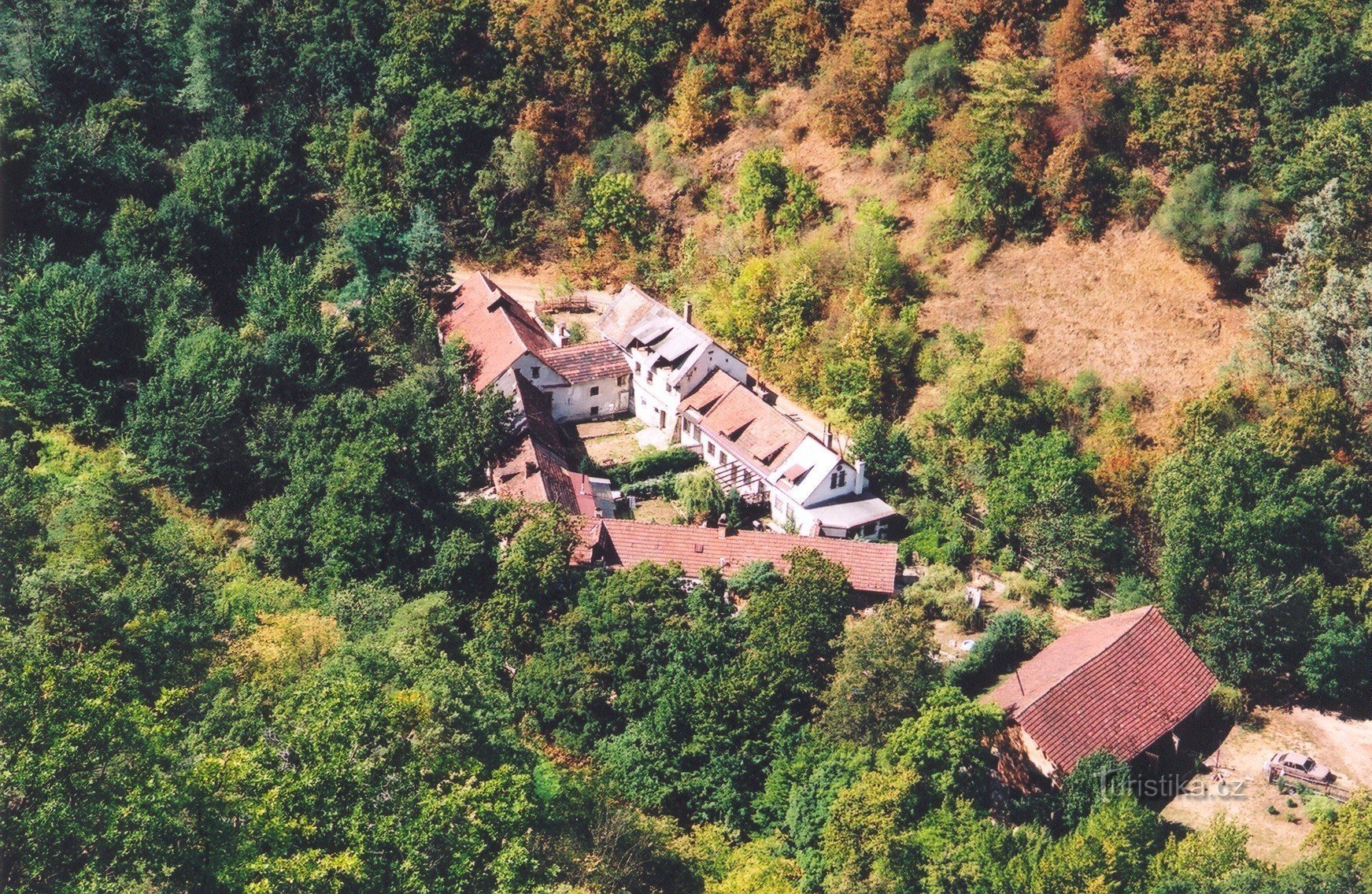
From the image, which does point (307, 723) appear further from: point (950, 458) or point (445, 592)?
point (950, 458)

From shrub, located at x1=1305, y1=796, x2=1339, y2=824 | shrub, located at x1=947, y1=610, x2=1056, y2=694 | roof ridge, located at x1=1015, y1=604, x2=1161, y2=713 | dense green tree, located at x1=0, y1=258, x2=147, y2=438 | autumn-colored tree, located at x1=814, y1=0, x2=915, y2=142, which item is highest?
autumn-colored tree, located at x1=814, y1=0, x2=915, y2=142

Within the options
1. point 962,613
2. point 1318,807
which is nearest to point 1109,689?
point 962,613

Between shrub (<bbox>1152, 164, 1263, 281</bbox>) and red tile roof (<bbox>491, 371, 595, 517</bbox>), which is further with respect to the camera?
shrub (<bbox>1152, 164, 1263, 281</bbox>)

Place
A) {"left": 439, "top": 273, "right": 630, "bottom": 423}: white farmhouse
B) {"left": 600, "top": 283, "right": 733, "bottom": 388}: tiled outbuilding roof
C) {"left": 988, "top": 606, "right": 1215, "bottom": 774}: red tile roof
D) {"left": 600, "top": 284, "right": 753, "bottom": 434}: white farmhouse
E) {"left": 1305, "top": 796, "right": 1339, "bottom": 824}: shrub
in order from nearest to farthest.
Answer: {"left": 1305, "top": 796, "right": 1339, "bottom": 824}: shrub
{"left": 988, "top": 606, "right": 1215, "bottom": 774}: red tile roof
{"left": 600, "top": 283, "right": 733, "bottom": 388}: tiled outbuilding roof
{"left": 600, "top": 284, "right": 753, "bottom": 434}: white farmhouse
{"left": 439, "top": 273, "right": 630, "bottom": 423}: white farmhouse

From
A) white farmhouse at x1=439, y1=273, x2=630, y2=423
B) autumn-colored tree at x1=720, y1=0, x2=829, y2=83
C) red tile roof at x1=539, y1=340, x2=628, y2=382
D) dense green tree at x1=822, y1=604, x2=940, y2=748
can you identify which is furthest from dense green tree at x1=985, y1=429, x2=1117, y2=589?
autumn-colored tree at x1=720, y1=0, x2=829, y2=83

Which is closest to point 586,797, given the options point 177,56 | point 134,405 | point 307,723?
point 307,723

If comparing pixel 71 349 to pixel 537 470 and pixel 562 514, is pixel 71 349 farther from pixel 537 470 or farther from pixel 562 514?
pixel 562 514

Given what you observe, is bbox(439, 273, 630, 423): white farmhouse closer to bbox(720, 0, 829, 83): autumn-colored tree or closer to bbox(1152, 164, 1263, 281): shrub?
bbox(720, 0, 829, 83): autumn-colored tree
